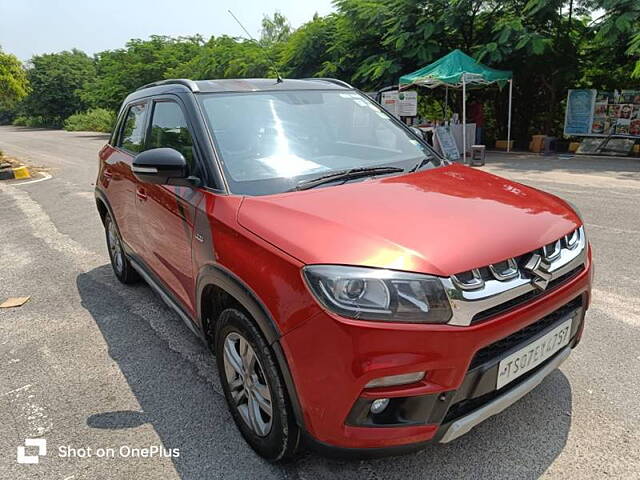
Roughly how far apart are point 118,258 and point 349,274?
3508mm

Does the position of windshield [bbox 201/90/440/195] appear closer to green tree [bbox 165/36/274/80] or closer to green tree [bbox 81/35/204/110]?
green tree [bbox 165/36/274/80]

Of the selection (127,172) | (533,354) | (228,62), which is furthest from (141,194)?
(228,62)

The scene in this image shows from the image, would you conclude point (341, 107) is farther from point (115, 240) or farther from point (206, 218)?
point (115, 240)

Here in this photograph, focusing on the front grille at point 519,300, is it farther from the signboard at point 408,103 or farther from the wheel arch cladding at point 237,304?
the signboard at point 408,103

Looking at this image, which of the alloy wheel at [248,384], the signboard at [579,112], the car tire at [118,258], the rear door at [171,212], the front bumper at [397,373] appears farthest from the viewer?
the signboard at [579,112]

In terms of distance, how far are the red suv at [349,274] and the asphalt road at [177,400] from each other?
32 cm

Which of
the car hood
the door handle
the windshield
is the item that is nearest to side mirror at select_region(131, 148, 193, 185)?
the windshield

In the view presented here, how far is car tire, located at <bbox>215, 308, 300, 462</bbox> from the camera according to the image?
6.66 feet

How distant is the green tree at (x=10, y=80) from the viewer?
1487 cm

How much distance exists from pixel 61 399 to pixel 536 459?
2.62 meters

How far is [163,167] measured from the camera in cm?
252

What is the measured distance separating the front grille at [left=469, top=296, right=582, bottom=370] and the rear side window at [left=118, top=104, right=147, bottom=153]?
298cm

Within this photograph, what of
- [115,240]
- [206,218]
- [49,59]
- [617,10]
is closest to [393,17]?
[617,10]

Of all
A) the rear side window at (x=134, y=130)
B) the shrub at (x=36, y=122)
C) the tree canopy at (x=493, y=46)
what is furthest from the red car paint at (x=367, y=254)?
the shrub at (x=36, y=122)
